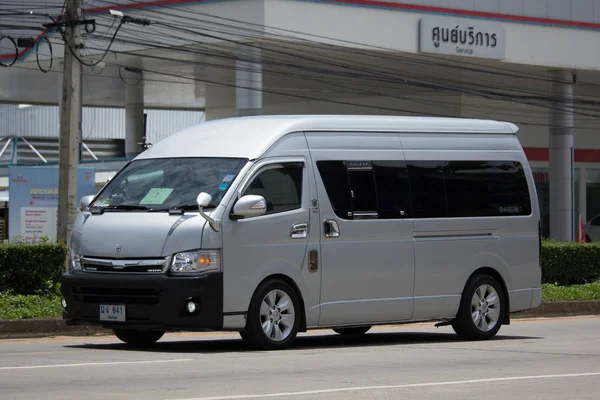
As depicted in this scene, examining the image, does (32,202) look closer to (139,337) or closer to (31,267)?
(31,267)

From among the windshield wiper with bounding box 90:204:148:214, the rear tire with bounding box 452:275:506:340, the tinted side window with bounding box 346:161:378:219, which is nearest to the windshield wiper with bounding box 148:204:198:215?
the windshield wiper with bounding box 90:204:148:214

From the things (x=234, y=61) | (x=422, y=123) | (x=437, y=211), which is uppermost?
(x=234, y=61)

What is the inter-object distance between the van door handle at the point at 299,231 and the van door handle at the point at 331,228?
0.30 metres

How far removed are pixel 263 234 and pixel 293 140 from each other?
1.19 m

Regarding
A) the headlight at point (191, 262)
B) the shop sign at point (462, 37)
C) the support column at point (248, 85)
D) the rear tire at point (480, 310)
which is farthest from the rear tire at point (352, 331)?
the shop sign at point (462, 37)

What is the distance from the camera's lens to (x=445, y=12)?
122 feet

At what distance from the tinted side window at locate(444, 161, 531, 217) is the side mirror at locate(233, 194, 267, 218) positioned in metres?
3.04

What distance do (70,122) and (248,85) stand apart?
40.9 feet

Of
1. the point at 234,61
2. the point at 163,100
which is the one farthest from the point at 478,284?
the point at 163,100

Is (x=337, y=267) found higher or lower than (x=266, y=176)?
lower

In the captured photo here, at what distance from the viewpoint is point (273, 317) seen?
13086 mm

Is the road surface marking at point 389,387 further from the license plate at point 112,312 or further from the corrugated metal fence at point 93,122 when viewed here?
the corrugated metal fence at point 93,122

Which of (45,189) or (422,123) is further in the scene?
(45,189)

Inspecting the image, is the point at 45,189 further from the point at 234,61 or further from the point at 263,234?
the point at 263,234
